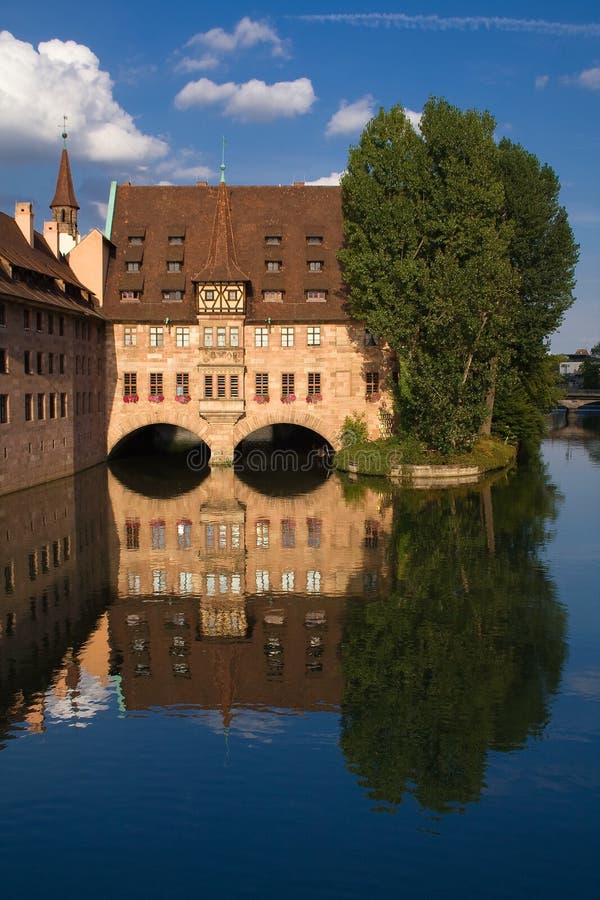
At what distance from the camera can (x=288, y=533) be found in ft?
102

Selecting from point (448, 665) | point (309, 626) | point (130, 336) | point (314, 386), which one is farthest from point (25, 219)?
point (448, 665)

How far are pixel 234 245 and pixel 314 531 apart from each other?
28801 mm

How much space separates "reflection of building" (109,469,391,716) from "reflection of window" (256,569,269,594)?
3 centimetres

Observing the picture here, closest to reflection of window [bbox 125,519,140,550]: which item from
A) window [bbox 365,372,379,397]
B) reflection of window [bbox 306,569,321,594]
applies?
reflection of window [bbox 306,569,321,594]

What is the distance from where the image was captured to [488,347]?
4659cm

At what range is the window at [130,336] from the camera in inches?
2063

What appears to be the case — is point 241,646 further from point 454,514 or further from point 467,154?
point 467,154

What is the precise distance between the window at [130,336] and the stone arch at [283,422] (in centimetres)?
849

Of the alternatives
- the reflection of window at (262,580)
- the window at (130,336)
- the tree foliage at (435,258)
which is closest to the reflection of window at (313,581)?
the reflection of window at (262,580)

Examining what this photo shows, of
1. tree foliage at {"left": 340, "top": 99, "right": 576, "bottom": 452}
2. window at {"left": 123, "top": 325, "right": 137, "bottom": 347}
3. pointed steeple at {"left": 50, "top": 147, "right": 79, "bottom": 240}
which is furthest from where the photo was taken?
pointed steeple at {"left": 50, "top": 147, "right": 79, "bottom": 240}

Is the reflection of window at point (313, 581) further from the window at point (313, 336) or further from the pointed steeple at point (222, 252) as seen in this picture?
the pointed steeple at point (222, 252)

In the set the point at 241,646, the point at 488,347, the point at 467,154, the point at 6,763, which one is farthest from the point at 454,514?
the point at 6,763

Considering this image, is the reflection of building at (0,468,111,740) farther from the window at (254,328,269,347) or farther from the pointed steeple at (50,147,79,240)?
the pointed steeple at (50,147,79,240)

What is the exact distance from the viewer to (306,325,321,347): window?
171ft
